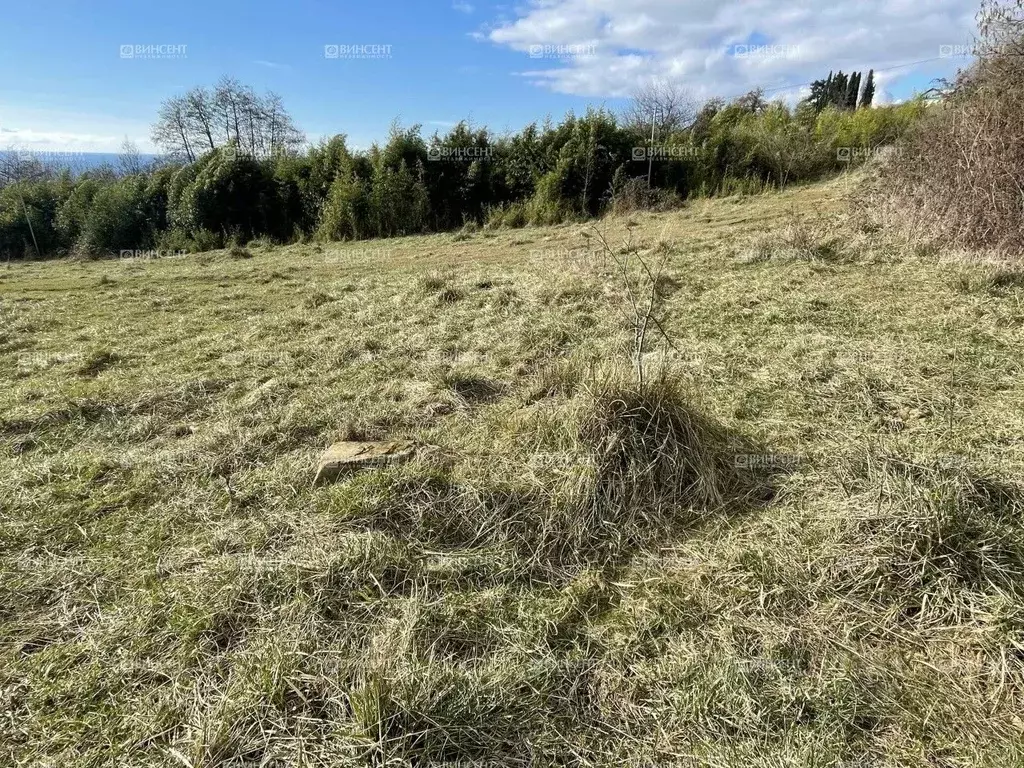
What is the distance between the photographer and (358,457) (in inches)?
114

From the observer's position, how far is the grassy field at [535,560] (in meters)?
1.62

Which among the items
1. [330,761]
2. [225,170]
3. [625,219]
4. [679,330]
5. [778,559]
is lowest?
[330,761]

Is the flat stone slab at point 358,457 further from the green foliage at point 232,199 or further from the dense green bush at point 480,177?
the green foliage at point 232,199

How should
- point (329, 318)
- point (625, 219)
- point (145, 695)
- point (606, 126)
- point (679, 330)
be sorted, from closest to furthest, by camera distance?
point (145, 695) < point (679, 330) < point (329, 318) < point (625, 219) < point (606, 126)

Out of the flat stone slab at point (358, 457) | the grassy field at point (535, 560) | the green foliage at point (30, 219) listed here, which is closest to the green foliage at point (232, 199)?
the green foliage at point (30, 219)

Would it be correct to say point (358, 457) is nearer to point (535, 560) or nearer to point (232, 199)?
point (535, 560)

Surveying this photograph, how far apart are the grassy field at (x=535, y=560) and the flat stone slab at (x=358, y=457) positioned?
0.10 m

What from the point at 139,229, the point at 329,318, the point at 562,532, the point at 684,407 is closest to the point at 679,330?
the point at 684,407

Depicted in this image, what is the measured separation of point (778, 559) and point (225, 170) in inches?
739

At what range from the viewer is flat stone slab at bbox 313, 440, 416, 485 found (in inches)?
111

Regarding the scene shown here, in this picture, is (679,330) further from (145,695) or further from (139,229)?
(139,229)

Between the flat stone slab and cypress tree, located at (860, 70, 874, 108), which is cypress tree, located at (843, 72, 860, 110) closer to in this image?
cypress tree, located at (860, 70, 874, 108)

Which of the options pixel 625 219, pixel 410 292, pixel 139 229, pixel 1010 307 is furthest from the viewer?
pixel 139 229

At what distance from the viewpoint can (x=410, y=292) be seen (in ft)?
23.6
